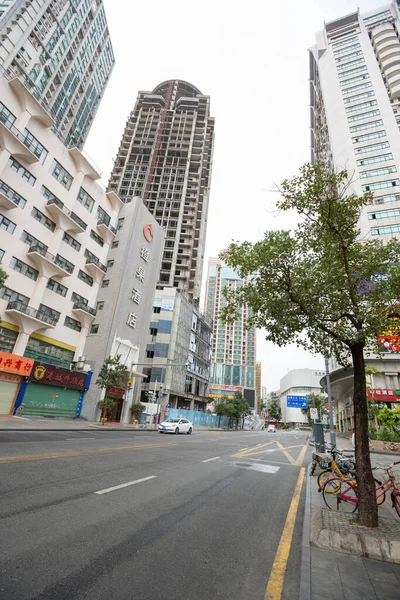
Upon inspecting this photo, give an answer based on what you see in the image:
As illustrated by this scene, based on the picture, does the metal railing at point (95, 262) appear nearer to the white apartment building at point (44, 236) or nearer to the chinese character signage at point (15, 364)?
the white apartment building at point (44, 236)

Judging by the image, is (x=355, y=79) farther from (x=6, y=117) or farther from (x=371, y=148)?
(x=6, y=117)

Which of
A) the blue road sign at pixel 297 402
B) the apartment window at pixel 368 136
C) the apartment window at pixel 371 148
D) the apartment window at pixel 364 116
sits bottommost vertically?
the blue road sign at pixel 297 402

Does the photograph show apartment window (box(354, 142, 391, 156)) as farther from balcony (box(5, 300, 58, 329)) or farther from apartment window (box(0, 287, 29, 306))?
apartment window (box(0, 287, 29, 306))

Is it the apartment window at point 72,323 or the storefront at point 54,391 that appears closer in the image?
the storefront at point 54,391

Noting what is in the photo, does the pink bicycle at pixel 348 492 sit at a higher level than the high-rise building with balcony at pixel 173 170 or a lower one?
lower

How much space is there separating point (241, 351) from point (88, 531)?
143107mm

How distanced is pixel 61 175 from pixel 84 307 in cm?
1406

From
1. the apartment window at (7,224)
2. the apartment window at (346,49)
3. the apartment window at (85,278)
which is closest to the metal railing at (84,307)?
the apartment window at (85,278)

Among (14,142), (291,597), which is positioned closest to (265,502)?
(291,597)

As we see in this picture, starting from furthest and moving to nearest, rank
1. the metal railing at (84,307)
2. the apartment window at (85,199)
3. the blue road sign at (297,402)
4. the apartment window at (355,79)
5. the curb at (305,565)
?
the apartment window at (355,79) < the blue road sign at (297,402) < the apartment window at (85,199) < the metal railing at (84,307) < the curb at (305,565)

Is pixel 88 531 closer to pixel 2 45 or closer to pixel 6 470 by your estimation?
pixel 6 470

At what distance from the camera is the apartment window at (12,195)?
24.5 m

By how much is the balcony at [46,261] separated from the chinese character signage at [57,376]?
8.65 meters

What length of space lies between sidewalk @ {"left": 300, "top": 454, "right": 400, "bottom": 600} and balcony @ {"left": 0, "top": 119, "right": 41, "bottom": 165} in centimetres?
3137
